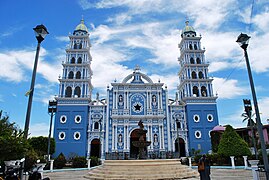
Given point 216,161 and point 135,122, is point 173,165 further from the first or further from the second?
point 135,122

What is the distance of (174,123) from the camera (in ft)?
102

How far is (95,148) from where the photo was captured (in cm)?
3039

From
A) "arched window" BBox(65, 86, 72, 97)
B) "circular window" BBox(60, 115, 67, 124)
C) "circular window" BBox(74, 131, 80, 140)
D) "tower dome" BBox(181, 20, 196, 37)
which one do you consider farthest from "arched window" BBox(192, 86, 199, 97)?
"circular window" BBox(60, 115, 67, 124)

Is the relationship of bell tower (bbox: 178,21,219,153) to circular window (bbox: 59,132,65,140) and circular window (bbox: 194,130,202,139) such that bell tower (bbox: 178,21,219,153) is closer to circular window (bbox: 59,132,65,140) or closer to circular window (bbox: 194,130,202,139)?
circular window (bbox: 194,130,202,139)

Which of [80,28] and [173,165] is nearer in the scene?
[173,165]

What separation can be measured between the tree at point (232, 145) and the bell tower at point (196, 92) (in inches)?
361

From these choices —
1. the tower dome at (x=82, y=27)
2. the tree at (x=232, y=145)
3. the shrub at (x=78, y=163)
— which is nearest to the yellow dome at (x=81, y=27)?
the tower dome at (x=82, y=27)

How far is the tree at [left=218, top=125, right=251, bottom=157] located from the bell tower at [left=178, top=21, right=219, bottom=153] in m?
9.18

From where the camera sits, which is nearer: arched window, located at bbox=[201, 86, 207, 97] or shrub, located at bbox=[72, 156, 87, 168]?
shrub, located at bbox=[72, 156, 87, 168]

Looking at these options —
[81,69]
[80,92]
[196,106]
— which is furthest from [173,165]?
[81,69]

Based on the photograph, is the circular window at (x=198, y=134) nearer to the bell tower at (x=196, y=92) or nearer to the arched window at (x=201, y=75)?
the bell tower at (x=196, y=92)

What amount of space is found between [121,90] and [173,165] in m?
20.1

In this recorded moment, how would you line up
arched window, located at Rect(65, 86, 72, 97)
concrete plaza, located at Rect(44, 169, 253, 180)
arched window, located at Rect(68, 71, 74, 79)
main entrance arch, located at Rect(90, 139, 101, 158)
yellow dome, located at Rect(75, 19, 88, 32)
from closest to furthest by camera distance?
concrete plaza, located at Rect(44, 169, 253, 180) < main entrance arch, located at Rect(90, 139, 101, 158) < arched window, located at Rect(65, 86, 72, 97) < arched window, located at Rect(68, 71, 74, 79) < yellow dome, located at Rect(75, 19, 88, 32)

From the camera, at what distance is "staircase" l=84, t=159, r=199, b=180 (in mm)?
11117
